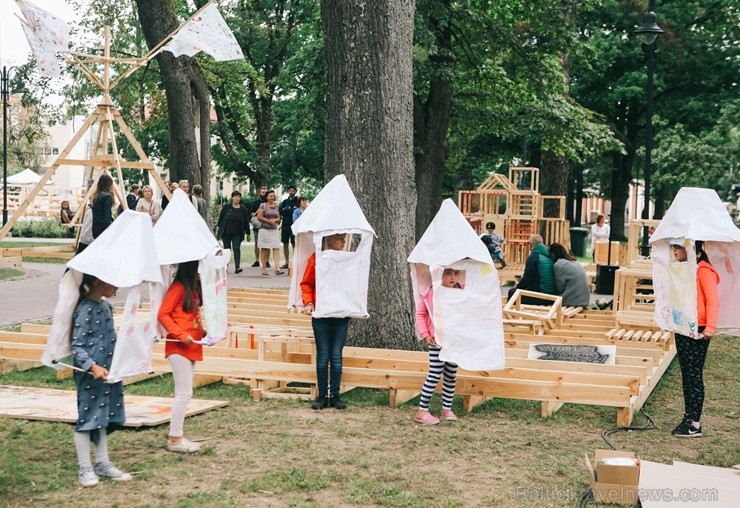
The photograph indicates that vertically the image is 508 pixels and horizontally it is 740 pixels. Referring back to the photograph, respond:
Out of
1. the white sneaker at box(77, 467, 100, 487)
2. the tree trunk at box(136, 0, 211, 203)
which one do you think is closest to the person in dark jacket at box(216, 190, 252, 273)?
the tree trunk at box(136, 0, 211, 203)

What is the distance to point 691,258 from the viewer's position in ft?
27.2

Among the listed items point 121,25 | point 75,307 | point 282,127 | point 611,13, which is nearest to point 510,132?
point 121,25

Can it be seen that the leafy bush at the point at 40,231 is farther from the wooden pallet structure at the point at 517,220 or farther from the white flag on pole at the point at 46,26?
the white flag on pole at the point at 46,26

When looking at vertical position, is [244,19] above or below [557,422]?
above

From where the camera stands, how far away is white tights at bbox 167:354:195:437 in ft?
23.1

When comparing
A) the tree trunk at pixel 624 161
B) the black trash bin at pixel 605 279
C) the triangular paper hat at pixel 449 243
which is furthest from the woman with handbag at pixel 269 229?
the tree trunk at pixel 624 161

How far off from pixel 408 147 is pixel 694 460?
14.8 feet

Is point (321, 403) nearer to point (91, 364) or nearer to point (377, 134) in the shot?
point (377, 134)

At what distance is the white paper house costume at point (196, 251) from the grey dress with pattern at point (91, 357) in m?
0.83

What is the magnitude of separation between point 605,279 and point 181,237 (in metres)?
13.9

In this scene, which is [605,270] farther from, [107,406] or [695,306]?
[107,406]

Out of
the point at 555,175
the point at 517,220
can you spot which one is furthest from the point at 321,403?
the point at 555,175

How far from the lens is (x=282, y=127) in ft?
148

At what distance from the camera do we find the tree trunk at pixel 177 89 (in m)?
18.6
